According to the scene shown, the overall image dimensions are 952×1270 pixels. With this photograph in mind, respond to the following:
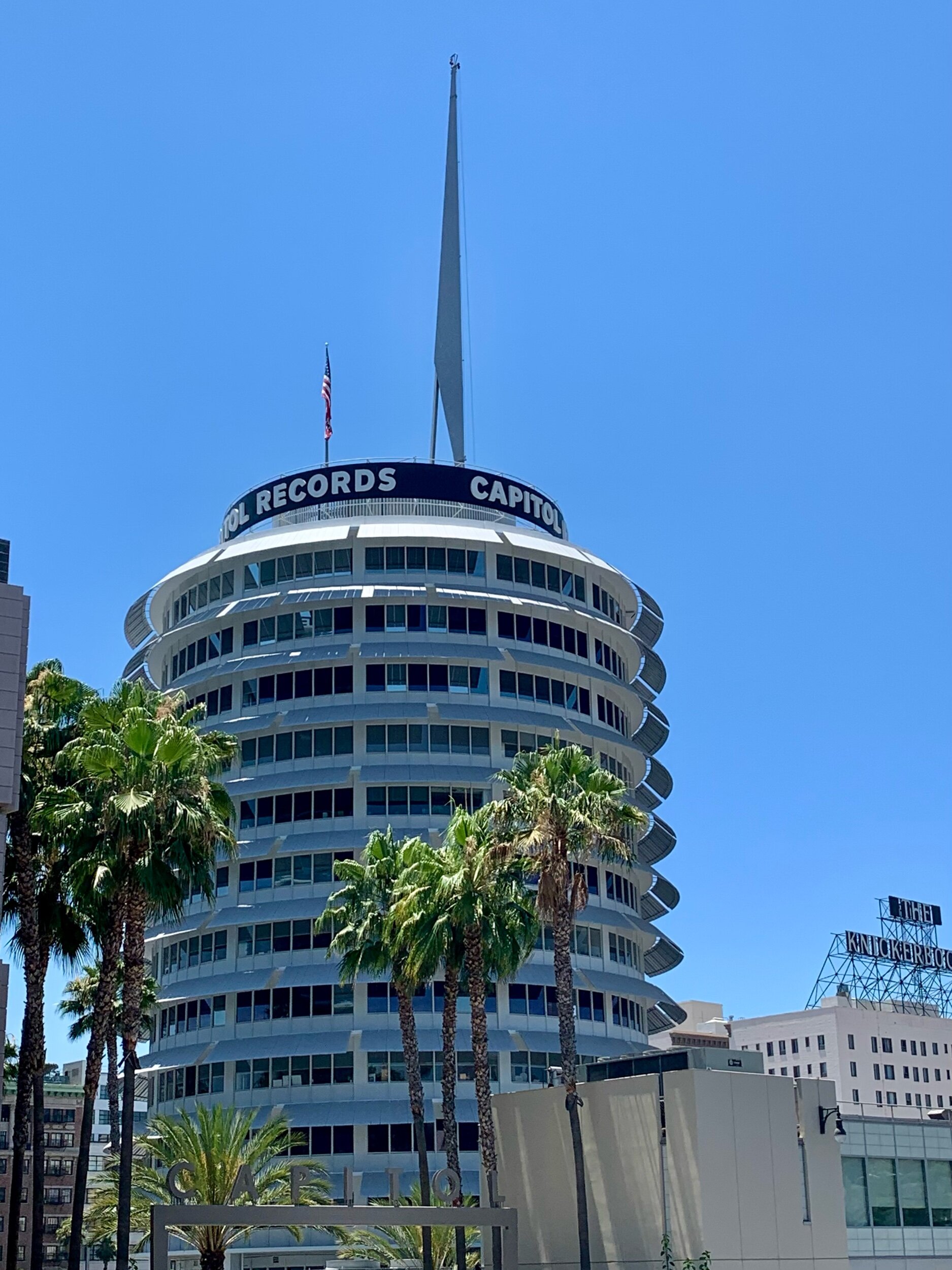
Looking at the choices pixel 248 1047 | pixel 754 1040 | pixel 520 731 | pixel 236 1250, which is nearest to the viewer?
pixel 236 1250

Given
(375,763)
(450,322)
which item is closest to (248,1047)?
(375,763)

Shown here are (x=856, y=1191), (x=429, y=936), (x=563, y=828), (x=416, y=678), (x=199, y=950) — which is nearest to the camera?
(x=856, y=1191)

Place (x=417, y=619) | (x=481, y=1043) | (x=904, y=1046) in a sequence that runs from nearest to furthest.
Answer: (x=481, y=1043)
(x=417, y=619)
(x=904, y=1046)

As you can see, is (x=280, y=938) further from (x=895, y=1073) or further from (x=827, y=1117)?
(x=895, y=1073)

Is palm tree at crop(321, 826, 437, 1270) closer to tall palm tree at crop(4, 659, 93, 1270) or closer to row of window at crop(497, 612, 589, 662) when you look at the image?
tall palm tree at crop(4, 659, 93, 1270)

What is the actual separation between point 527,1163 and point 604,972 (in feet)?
113

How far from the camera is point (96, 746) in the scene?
50.0m

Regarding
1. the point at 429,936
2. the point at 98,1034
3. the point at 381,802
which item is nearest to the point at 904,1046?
the point at 381,802

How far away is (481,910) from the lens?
5419cm

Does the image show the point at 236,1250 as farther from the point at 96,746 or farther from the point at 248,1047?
the point at 96,746

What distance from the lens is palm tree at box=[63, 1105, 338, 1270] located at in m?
52.8

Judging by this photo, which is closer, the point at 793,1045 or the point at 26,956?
the point at 26,956

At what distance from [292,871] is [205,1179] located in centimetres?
3253

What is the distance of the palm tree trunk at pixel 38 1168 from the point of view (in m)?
52.8
